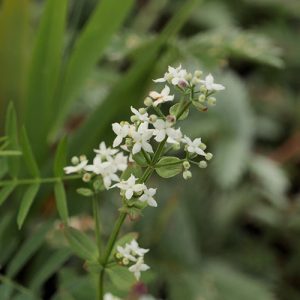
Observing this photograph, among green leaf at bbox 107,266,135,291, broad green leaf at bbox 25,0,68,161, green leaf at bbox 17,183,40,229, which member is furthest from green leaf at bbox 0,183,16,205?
broad green leaf at bbox 25,0,68,161

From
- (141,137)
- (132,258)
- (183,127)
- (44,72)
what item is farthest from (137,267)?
(183,127)

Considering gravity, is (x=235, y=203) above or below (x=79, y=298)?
below

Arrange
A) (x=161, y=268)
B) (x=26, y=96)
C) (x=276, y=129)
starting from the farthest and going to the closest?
(x=276, y=129)
(x=161, y=268)
(x=26, y=96)

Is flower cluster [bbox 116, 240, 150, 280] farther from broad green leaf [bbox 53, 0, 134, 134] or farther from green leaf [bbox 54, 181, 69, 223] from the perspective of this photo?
broad green leaf [bbox 53, 0, 134, 134]

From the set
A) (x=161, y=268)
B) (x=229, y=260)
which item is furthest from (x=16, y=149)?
(x=229, y=260)

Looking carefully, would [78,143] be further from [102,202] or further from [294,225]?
[294,225]

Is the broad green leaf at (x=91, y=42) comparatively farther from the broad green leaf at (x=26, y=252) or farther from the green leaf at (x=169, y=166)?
the green leaf at (x=169, y=166)
